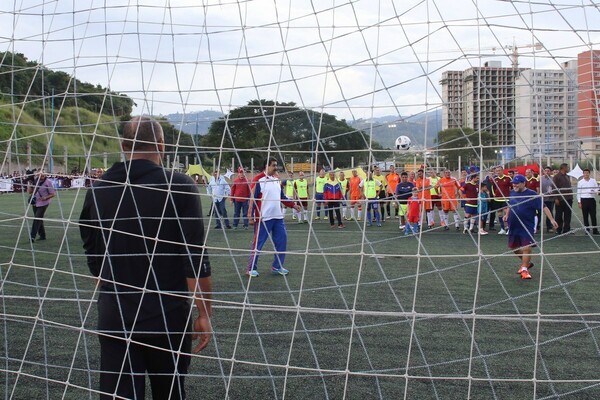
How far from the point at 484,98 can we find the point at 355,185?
14225 mm

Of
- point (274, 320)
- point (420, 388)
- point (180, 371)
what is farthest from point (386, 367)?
point (180, 371)

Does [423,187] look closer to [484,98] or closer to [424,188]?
[424,188]

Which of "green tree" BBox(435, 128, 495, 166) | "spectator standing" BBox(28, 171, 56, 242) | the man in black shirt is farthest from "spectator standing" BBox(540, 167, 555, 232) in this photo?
"spectator standing" BBox(28, 171, 56, 242)

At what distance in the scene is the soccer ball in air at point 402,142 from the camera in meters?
2.82

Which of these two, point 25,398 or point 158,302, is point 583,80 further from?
point 25,398

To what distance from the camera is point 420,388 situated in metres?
4.06

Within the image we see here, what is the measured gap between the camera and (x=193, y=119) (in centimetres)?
313

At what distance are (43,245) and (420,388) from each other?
31.2ft

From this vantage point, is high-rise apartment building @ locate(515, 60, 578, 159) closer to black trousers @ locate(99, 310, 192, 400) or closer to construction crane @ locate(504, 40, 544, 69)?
construction crane @ locate(504, 40, 544, 69)

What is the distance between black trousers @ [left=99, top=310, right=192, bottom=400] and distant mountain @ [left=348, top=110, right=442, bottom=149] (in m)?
1.11

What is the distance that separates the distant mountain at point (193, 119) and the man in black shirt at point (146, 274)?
0.95ft

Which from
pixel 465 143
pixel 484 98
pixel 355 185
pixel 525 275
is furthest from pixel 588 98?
pixel 355 185

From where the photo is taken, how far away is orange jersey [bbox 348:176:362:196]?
55.5ft

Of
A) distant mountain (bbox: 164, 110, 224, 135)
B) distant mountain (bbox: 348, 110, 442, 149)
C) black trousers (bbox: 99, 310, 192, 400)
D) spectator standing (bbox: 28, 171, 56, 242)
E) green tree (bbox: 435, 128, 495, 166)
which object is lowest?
black trousers (bbox: 99, 310, 192, 400)
